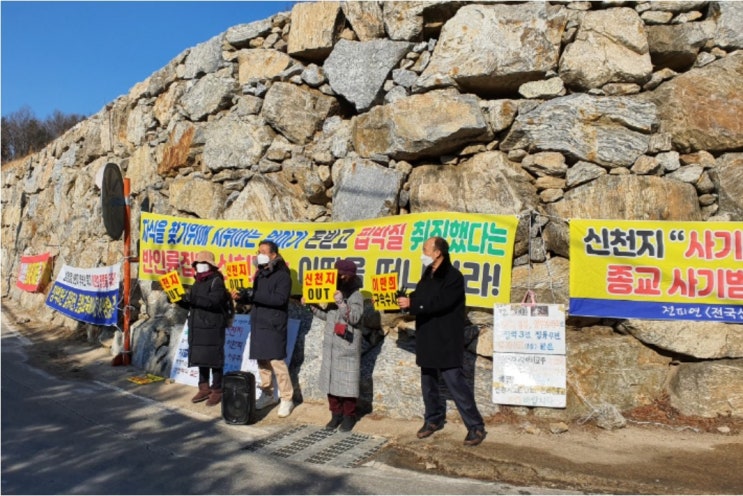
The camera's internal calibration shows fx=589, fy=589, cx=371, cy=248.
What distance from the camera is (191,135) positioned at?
10.2 m

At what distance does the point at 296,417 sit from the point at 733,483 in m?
3.93

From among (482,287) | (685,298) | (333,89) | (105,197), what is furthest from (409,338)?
(105,197)

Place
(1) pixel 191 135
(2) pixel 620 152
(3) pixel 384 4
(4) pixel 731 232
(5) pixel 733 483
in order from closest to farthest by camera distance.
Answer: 1. (5) pixel 733 483
2. (4) pixel 731 232
3. (2) pixel 620 152
4. (3) pixel 384 4
5. (1) pixel 191 135

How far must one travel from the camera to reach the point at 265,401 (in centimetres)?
646

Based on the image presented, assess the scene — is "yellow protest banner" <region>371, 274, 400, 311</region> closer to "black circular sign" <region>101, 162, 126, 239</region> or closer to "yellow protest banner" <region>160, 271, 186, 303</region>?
"yellow protest banner" <region>160, 271, 186, 303</region>

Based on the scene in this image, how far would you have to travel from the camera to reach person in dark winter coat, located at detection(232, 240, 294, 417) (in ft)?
20.1

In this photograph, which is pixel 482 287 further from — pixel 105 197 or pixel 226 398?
pixel 105 197

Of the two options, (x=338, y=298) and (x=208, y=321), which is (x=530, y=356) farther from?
(x=208, y=321)

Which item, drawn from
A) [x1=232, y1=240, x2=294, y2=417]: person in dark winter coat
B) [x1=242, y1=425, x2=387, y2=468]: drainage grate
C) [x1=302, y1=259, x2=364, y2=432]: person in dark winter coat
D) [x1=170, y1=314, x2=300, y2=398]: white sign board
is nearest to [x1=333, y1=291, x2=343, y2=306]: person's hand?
[x1=302, y1=259, x2=364, y2=432]: person in dark winter coat

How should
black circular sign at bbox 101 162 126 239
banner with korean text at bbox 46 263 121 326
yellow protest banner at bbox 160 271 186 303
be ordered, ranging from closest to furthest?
yellow protest banner at bbox 160 271 186 303 < black circular sign at bbox 101 162 126 239 < banner with korean text at bbox 46 263 121 326

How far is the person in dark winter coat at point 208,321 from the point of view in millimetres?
6559

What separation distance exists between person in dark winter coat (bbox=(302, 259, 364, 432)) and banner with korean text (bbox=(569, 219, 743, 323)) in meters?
2.28

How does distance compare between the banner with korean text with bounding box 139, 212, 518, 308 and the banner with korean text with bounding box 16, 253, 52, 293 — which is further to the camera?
the banner with korean text with bounding box 16, 253, 52, 293

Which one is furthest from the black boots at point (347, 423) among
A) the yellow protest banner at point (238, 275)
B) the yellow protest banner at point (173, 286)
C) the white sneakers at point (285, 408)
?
the yellow protest banner at point (173, 286)
